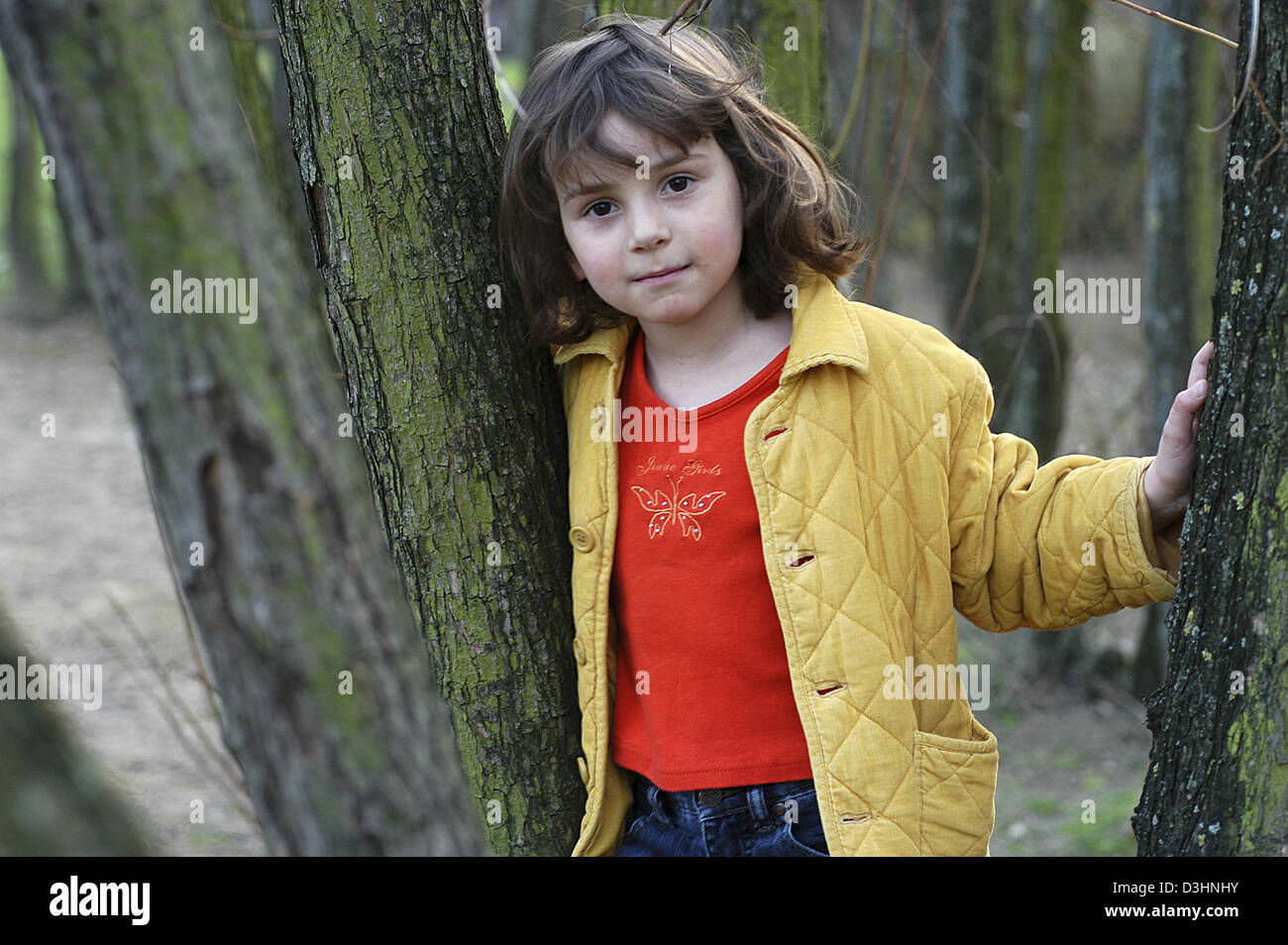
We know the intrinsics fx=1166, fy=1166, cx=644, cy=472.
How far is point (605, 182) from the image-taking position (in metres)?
1.84

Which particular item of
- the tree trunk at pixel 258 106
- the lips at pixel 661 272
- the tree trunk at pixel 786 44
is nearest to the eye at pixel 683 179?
the lips at pixel 661 272

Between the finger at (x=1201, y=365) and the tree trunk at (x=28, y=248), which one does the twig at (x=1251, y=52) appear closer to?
the finger at (x=1201, y=365)

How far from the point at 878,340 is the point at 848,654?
514 mm

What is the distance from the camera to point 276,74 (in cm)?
375

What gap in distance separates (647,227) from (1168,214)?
3252mm

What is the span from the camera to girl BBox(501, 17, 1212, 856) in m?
1.79

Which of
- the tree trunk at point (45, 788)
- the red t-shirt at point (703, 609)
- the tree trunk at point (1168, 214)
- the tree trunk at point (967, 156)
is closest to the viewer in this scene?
the tree trunk at point (45, 788)

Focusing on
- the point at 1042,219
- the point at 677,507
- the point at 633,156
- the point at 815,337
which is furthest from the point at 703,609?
the point at 1042,219

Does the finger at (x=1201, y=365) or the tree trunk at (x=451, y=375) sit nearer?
the finger at (x=1201, y=365)

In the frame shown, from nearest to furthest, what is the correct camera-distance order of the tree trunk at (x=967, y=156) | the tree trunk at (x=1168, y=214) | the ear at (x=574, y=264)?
the ear at (x=574, y=264) < the tree trunk at (x=1168, y=214) < the tree trunk at (x=967, y=156)

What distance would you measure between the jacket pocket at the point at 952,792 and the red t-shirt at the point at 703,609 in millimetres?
189

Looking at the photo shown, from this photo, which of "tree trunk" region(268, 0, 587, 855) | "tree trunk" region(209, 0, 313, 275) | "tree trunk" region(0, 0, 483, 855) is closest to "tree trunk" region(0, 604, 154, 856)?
"tree trunk" region(0, 0, 483, 855)

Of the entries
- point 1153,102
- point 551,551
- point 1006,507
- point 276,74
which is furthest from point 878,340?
point 1153,102

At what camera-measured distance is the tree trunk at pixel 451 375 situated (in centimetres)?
183
